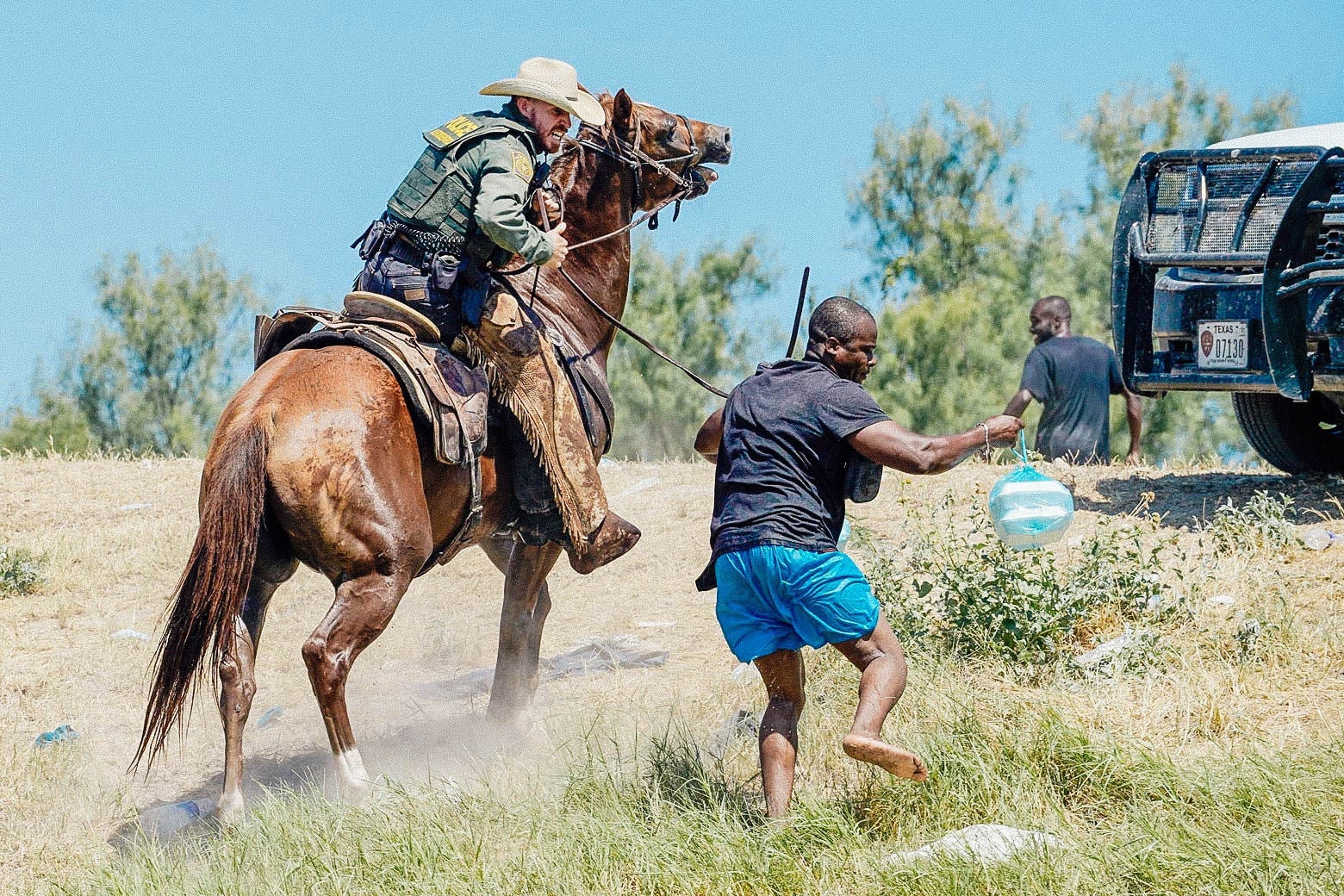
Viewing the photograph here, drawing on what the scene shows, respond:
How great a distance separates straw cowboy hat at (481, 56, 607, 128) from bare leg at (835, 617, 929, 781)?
2.94 meters

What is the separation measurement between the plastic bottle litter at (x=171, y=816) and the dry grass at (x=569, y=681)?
88 millimetres

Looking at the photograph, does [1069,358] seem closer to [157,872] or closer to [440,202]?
[440,202]

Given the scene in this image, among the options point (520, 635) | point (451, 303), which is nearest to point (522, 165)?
point (451, 303)

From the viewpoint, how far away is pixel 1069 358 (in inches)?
443

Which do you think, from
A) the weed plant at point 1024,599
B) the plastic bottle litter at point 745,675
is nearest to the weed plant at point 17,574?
the plastic bottle litter at point 745,675

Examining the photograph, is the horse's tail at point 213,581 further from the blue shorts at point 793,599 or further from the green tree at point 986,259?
the green tree at point 986,259

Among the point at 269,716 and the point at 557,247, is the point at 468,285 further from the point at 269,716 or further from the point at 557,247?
the point at 269,716

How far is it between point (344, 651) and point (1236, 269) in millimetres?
5504

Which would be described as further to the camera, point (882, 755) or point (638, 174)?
point (638, 174)

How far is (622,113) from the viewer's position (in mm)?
7477

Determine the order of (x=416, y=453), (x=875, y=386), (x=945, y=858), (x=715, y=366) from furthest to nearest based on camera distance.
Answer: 1. (x=715, y=366)
2. (x=875, y=386)
3. (x=416, y=453)
4. (x=945, y=858)

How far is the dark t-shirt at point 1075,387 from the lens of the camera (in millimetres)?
11242

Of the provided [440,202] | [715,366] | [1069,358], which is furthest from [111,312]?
[440,202]

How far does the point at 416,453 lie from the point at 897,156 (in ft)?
92.5
